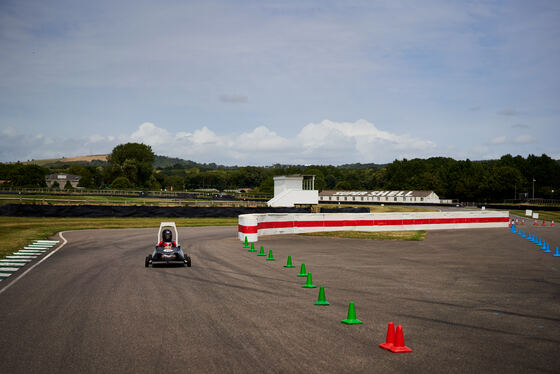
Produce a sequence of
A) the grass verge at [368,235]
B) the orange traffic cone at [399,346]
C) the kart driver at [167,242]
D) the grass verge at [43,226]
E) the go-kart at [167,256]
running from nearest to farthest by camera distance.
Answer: the orange traffic cone at [399,346]
the go-kart at [167,256]
the kart driver at [167,242]
the grass verge at [43,226]
the grass verge at [368,235]

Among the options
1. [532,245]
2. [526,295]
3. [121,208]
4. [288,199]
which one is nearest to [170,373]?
[526,295]

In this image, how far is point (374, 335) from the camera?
8.36 metres

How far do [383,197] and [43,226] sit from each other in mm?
135200

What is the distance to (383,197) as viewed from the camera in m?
163

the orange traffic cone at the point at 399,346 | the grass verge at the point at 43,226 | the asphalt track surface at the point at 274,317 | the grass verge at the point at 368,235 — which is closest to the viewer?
the asphalt track surface at the point at 274,317

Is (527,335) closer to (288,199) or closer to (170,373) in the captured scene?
(170,373)

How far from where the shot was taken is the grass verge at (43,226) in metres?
25.8

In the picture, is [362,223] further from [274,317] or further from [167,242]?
[274,317]

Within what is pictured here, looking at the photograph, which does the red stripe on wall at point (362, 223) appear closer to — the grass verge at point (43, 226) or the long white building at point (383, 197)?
the grass verge at point (43, 226)

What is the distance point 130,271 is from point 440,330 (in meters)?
10.2

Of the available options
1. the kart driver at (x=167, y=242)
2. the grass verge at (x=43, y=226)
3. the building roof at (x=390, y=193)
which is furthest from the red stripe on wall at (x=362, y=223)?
the building roof at (x=390, y=193)

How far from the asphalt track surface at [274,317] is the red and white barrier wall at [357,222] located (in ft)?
33.7

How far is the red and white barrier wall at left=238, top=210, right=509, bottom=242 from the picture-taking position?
29.2 meters

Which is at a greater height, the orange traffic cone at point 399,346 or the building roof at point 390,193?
the building roof at point 390,193
